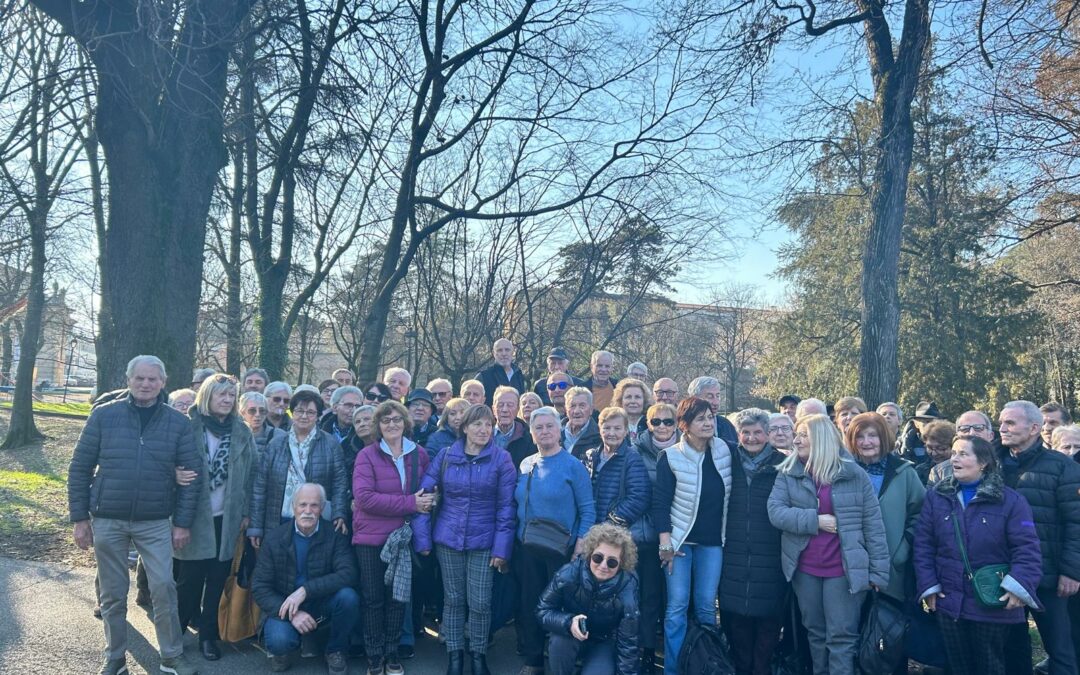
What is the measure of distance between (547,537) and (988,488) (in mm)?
2861

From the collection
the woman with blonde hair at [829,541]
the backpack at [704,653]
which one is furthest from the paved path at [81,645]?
the woman with blonde hair at [829,541]

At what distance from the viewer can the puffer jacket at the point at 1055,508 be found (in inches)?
181

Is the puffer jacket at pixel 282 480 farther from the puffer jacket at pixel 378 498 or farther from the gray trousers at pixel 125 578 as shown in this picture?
the gray trousers at pixel 125 578

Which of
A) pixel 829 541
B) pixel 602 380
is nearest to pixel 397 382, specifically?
pixel 602 380

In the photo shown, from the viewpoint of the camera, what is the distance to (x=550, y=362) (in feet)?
26.2

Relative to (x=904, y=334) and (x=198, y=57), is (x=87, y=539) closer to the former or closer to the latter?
(x=198, y=57)

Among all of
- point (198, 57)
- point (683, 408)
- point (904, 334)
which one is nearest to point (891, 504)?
point (683, 408)

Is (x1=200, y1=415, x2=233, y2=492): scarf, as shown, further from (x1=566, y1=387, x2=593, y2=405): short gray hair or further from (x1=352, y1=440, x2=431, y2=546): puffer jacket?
(x1=566, y1=387, x2=593, y2=405): short gray hair

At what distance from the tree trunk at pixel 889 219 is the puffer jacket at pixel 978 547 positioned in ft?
16.1

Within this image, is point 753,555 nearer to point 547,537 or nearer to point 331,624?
point 547,537

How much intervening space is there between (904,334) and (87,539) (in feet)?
71.1

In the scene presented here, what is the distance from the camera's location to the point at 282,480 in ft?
17.5

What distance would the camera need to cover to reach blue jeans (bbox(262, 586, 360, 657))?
4797mm

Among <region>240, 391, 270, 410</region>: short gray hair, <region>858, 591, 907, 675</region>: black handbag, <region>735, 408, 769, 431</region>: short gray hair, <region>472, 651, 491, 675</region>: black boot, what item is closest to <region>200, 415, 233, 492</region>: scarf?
<region>240, 391, 270, 410</region>: short gray hair
